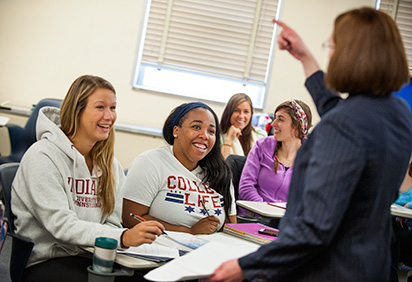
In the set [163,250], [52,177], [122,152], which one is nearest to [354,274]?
[163,250]

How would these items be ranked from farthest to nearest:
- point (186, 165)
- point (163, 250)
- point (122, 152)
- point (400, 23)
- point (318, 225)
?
point (400, 23)
point (122, 152)
point (186, 165)
point (163, 250)
point (318, 225)

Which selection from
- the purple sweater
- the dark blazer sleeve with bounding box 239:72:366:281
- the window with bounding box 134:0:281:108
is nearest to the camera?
the dark blazer sleeve with bounding box 239:72:366:281

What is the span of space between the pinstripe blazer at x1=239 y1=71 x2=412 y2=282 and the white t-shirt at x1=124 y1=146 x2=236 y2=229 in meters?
1.20

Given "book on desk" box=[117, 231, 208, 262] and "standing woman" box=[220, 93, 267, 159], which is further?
"standing woman" box=[220, 93, 267, 159]

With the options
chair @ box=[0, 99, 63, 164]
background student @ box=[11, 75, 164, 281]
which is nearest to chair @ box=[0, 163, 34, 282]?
background student @ box=[11, 75, 164, 281]

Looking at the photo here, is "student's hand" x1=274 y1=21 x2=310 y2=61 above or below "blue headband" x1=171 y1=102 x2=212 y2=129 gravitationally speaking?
above

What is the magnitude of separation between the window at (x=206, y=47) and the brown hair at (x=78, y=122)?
3328 millimetres

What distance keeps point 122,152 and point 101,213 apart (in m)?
3.20

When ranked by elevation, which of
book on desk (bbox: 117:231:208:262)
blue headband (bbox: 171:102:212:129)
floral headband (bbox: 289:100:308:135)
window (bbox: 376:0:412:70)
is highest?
window (bbox: 376:0:412:70)

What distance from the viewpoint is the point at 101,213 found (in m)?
2.12

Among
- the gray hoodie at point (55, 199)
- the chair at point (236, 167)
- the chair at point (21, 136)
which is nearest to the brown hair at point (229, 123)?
the chair at point (236, 167)

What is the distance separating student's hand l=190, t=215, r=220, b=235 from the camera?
231 centimetres

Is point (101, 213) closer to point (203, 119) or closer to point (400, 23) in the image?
point (203, 119)

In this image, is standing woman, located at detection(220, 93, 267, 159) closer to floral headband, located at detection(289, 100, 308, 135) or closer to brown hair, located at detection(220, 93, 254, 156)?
brown hair, located at detection(220, 93, 254, 156)
